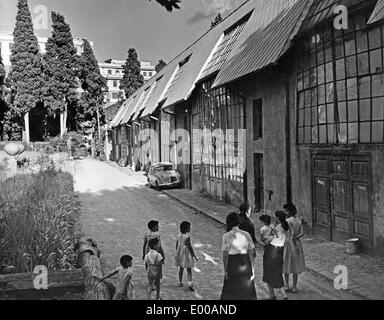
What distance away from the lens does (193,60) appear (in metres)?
27.3

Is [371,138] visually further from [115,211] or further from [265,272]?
[115,211]

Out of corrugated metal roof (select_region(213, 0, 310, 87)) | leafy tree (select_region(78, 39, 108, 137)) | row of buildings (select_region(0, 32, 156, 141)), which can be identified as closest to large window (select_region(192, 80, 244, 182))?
corrugated metal roof (select_region(213, 0, 310, 87))

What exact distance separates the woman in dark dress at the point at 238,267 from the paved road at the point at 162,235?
1.28 m

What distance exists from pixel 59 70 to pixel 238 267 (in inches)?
1943

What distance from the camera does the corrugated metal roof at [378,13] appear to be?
8512mm

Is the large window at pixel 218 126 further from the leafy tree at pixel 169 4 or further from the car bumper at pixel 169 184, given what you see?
the leafy tree at pixel 169 4

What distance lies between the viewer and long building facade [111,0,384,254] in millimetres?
9898

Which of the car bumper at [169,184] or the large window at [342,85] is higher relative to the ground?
the large window at [342,85]

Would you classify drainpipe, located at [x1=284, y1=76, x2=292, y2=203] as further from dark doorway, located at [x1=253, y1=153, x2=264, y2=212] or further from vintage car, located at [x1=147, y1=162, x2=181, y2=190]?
vintage car, located at [x1=147, y1=162, x2=181, y2=190]

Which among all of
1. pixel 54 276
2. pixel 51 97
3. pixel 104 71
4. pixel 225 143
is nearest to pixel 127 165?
pixel 51 97

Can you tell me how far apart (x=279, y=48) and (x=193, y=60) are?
49.2 feet

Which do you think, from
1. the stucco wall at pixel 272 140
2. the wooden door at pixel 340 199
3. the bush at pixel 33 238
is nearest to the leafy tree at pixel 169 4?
the bush at pixel 33 238

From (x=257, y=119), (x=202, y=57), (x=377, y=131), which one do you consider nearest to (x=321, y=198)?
(x=377, y=131)

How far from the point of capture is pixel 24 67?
47.7m
